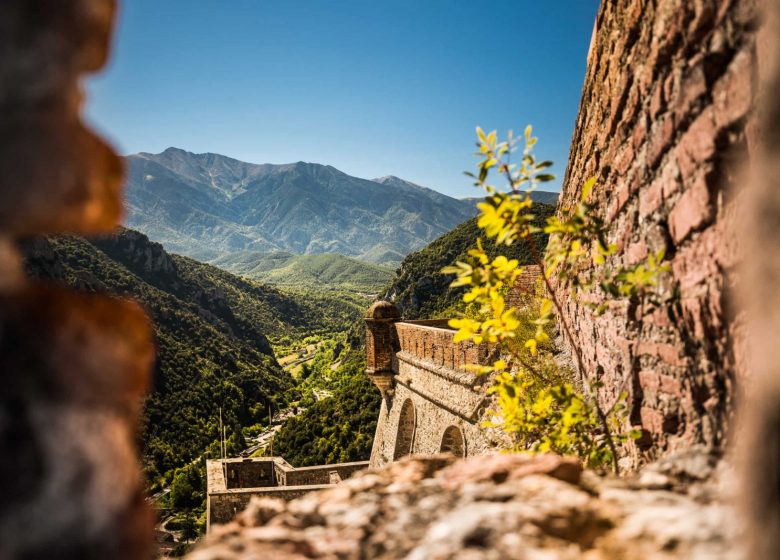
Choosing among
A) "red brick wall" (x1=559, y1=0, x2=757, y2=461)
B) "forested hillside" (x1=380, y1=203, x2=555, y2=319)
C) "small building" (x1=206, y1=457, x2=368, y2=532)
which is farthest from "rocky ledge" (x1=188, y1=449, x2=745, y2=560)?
"forested hillside" (x1=380, y1=203, x2=555, y2=319)

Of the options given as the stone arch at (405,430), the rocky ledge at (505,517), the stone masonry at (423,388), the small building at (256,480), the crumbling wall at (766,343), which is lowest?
the small building at (256,480)

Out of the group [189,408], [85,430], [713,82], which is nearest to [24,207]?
[85,430]

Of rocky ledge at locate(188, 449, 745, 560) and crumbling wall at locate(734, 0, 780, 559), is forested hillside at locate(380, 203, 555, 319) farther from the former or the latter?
crumbling wall at locate(734, 0, 780, 559)

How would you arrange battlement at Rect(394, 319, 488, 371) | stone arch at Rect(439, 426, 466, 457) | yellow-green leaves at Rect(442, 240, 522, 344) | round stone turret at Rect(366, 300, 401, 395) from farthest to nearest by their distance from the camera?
round stone turret at Rect(366, 300, 401, 395)
stone arch at Rect(439, 426, 466, 457)
battlement at Rect(394, 319, 488, 371)
yellow-green leaves at Rect(442, 240, 522, 344)

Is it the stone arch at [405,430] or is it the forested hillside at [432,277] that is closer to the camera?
the stone arch at [405,430]

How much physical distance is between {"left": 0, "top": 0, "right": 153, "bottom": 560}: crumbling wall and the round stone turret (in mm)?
12877

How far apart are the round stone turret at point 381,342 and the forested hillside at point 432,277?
60.7 feet

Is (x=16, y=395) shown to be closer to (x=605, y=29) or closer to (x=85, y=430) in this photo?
(x=85, y=430)

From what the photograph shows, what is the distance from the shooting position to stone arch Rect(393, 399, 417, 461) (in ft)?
43.7

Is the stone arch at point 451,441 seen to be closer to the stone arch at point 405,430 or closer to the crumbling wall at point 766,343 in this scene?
the stone arch at point 405,430

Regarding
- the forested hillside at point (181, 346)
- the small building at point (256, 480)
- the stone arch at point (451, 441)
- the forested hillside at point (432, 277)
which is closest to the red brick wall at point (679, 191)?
the stone arch at point (451, 441)

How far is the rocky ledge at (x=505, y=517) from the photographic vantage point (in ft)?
4.38

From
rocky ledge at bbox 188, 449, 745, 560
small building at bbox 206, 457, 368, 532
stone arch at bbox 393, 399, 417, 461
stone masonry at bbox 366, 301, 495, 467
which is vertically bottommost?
small building at bbox 206, 457, 368, 532

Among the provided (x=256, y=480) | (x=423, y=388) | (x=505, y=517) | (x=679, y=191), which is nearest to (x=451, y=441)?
(x=423, y=388)
